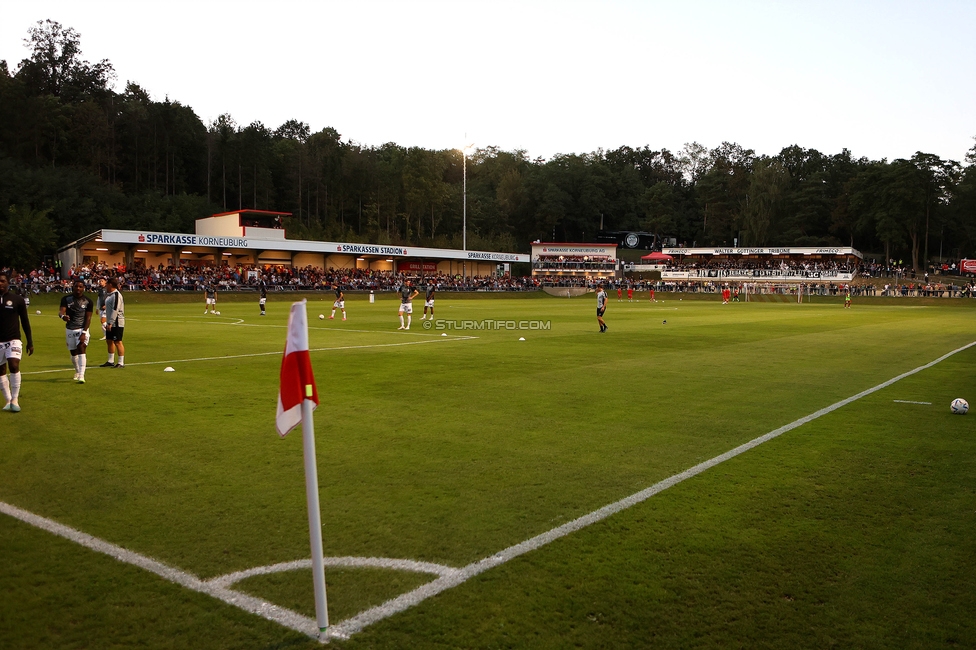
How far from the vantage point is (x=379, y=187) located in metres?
111

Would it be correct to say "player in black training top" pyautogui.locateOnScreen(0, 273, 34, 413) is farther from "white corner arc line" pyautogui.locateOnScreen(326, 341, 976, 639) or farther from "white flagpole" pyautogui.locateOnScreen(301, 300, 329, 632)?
"white corner arc line" pyautogui.locateOnScreen(326, 341, 976, 639)

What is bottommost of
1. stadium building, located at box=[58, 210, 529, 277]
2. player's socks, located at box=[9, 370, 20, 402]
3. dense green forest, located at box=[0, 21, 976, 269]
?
player's socks, located at box=[9, 370, 20, 402]

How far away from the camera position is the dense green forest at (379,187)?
83.9 metres

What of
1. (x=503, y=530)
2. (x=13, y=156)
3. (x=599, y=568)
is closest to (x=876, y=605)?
(x=599, y=568)

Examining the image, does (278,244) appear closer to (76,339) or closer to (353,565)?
(76,339)

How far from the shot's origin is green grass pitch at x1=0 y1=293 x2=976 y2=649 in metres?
4.07

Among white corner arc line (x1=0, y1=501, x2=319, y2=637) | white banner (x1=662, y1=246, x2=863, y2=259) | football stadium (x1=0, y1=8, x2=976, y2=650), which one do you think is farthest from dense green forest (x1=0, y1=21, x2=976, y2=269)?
white corner arc line (x1=0, y1=501, x2=319, y2=637)

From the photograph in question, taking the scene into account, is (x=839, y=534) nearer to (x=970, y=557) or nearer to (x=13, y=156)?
(x=970, y=557)

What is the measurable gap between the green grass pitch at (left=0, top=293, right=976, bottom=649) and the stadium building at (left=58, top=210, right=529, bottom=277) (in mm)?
54272

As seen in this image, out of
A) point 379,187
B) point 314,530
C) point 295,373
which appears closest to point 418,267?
point 379,187

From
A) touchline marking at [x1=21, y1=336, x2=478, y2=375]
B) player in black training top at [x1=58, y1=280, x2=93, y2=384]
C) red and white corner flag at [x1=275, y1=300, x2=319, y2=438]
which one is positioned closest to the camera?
red and white corner flag at [x1=275, y1=300, x2=319, y2=438]

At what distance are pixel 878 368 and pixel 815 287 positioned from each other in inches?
3113

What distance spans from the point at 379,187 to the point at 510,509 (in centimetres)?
10902

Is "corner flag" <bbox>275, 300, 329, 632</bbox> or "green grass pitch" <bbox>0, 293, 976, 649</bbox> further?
"green grass pitch" <bbox>0, 293, 976, 649</bbox>
